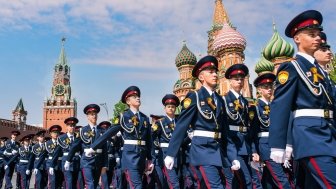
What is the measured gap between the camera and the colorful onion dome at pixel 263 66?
33188mm

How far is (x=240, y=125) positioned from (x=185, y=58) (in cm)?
4627

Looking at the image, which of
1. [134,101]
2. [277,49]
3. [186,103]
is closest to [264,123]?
[186,103]

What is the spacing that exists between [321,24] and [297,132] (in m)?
1.31

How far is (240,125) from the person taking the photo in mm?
7547

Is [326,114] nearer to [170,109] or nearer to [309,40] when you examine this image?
[309,40]

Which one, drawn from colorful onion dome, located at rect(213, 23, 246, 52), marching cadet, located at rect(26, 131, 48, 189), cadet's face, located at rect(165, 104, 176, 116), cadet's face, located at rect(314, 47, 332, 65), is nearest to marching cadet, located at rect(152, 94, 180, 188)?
cadet's face, located at rect(165, 104, 176, 116)

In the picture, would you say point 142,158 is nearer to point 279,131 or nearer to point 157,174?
point 157,174

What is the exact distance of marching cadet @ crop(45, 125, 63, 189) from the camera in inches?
463

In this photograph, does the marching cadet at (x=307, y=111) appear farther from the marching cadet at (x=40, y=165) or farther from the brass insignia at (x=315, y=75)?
the marching cadet at (x=40, y=165)

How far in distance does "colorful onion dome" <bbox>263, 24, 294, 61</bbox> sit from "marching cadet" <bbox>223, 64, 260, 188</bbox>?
25.3 meters

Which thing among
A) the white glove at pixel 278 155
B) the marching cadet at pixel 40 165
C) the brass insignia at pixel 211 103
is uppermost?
the brass insignia at pixel 211 103

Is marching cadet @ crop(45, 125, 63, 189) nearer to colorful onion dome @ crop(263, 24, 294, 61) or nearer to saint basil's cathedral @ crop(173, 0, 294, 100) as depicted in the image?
saint basil's cathedral @ crop(173, 0, 294, 100)

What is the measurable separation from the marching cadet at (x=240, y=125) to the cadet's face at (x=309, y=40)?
10.1 ft

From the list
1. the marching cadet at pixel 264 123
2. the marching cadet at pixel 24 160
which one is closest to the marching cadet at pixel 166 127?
the marching cadet at pixel 264 123
